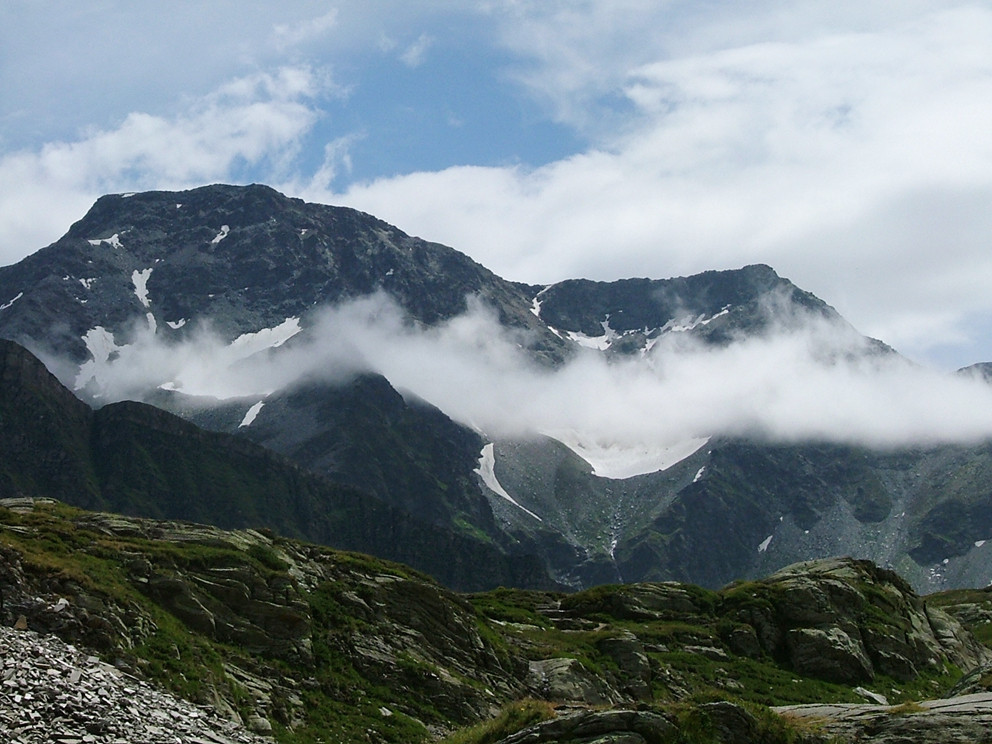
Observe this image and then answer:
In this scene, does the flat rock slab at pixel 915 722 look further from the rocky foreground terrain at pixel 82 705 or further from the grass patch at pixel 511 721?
the rocky foreground terrain at pixel 82 705

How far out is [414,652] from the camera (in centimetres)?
5641

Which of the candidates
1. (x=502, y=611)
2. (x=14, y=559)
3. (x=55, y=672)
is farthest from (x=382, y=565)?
(x=55, y=672)

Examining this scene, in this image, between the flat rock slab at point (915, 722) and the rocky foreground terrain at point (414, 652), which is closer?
the flat rock slab at point (915, 722)

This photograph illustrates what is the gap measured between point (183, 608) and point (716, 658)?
4017cm

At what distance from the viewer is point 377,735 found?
45.4 metres

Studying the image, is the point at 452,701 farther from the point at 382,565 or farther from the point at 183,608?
the point at 382,565

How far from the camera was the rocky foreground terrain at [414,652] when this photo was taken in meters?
30.6

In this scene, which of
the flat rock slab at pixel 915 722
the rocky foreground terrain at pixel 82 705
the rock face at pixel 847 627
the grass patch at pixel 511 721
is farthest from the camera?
the rock face at pixel 847 627

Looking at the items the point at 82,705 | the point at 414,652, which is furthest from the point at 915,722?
the point at 414,652

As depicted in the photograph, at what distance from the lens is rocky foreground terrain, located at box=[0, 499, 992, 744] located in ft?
100

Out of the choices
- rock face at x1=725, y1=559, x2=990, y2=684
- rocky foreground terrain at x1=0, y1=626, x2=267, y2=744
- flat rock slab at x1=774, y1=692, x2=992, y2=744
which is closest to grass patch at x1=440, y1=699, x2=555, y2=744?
flat rock slab at x1=774, y1=692, x2=992, y2=744

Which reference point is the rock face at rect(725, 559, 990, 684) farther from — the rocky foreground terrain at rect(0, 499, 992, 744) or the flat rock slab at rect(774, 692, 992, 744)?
the flat rock slab at rect(774, 692, 992, 744)

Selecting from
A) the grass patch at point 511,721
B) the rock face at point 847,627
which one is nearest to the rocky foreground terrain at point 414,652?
the grass patch at point 511,721

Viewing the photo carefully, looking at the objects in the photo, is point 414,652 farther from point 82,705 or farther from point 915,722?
point 915,722
